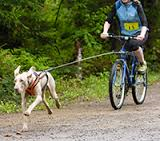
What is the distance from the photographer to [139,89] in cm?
1223

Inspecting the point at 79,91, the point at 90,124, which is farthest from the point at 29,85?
the point at 79,91

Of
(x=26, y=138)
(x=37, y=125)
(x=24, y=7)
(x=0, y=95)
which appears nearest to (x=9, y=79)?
(x=0, y=95)

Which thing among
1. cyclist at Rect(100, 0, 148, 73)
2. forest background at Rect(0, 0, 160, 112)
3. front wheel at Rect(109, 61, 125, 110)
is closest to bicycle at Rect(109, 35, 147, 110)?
front wheel at Rect(109, 61, 125, 110)

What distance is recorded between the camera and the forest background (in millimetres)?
14648

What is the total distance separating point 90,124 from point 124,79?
2.34 meters

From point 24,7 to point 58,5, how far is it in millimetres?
3773

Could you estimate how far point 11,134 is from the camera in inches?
329

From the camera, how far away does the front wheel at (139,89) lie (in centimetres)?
1185

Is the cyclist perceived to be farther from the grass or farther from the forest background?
the forest background

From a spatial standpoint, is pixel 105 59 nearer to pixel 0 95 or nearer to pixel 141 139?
pixel 0 95

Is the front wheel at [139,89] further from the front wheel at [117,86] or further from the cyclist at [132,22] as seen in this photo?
the cyclist at [132,22]

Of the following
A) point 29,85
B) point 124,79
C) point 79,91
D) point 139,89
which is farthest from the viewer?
point 79,91

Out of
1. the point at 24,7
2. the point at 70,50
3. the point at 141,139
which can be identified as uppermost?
the point at 24,7

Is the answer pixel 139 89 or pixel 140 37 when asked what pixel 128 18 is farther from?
pixel 139 89
